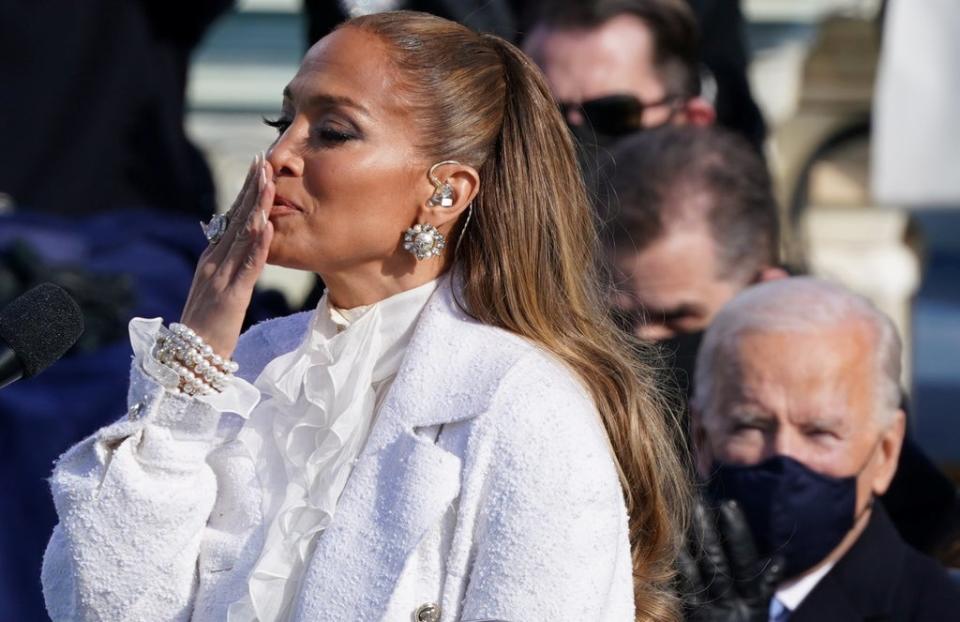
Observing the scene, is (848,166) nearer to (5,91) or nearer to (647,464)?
(5,91)

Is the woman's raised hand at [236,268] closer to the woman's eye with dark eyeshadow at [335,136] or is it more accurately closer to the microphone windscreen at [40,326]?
the woman's eye with dark eyeshadow at [335,136]

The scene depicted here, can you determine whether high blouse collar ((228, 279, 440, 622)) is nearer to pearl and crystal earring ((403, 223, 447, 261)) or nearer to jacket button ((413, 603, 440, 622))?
pearl and crystal earring ((403, 223, 447, 261))

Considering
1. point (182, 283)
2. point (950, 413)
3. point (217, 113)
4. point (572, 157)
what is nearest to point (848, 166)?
point (950, 413)

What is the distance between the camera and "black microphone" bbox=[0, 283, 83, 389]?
217 centimetres

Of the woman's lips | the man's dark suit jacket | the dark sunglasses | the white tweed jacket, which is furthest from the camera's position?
the dark sunglasses

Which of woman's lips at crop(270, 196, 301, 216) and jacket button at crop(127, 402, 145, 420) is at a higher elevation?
woman's lips at crop(270, 196, 301, 216)

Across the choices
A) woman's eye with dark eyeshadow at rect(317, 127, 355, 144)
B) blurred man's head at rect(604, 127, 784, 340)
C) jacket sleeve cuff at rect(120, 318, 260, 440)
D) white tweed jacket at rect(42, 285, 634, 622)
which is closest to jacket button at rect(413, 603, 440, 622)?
white tweed jacket at rect(42, 285, 634, 622)

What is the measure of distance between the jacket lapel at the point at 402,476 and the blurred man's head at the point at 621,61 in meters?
1.90

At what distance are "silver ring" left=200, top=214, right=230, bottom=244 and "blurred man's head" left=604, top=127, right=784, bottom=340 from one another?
136 centimetres

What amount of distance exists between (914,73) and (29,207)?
2.56m

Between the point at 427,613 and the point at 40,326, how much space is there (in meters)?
0.56

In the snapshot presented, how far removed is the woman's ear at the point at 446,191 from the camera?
2459mm

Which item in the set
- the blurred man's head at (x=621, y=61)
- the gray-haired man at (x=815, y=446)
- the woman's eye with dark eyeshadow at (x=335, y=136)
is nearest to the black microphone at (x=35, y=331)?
the woman's eye with dark eyeshadow at (x=335, y=136)

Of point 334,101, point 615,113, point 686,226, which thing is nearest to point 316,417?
point 334,101
